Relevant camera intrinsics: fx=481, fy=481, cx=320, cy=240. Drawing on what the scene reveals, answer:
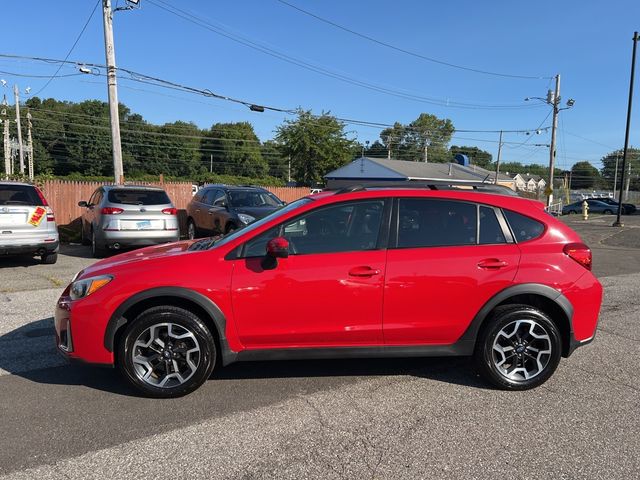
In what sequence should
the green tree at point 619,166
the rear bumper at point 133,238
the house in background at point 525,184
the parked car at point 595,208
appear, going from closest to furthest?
1. the rear bumper at point 133,238
2. the parked car at point 595,208
3. the house in background at point 525,184
4. the green tree at point 619,166

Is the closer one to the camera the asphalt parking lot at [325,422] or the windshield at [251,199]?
the asphalt parking lot at [325,422]

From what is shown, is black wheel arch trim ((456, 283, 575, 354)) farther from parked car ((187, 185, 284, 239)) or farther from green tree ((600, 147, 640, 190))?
green tree ((600, 147, 640, 190))

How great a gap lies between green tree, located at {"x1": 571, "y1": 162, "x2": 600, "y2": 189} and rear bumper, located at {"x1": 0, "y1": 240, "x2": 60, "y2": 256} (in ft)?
494

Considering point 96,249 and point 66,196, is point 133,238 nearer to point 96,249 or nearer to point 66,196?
point 96,249

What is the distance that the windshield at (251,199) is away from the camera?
12.3 meters

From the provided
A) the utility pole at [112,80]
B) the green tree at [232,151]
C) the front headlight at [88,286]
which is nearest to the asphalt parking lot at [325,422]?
the front headlight at [88,286]

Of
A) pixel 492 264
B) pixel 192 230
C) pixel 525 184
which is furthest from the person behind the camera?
pixel 525 184

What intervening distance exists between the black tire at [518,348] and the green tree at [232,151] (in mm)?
103124

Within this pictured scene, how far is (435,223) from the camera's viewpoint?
404cm

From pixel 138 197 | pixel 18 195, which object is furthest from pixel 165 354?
pixel 138 197

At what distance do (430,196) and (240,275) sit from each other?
68.3 inches

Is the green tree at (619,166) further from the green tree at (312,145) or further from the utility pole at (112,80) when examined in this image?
the utility pole at (112,80)

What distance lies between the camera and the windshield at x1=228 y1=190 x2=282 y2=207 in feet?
40.4

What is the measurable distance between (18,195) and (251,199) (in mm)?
5286
